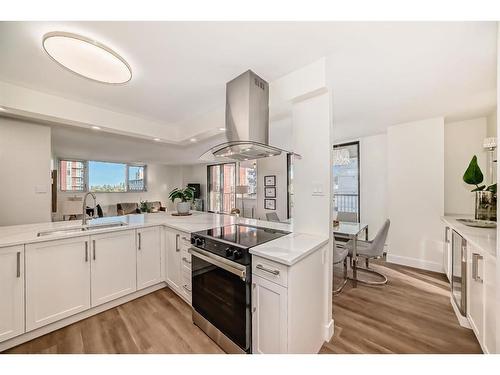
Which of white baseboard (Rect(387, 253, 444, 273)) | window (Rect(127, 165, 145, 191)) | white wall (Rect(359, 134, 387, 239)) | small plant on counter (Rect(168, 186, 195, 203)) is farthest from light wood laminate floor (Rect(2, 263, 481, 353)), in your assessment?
window (Rect(127, 165, 145, 191))

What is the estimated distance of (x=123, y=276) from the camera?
6.79 ft

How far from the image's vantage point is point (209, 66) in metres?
1.62

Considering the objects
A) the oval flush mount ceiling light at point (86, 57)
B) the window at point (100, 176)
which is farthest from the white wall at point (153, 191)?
the oval flush mount ceiling light at point (86, 57)

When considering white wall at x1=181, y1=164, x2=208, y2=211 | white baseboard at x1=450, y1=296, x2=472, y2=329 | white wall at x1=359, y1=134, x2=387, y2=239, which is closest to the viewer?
white baseboard at x1=450, y1=296, x2=472, y2=329

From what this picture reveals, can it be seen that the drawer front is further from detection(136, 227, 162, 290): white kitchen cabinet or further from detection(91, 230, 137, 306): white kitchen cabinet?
detection(91, 230, 137, 306): white kitchen cabinet

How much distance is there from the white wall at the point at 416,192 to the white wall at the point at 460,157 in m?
0.42

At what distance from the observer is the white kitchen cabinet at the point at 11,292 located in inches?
56.8

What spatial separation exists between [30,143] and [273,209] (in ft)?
15.4

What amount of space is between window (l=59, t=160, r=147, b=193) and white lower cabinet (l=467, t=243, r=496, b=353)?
9004 millimetres

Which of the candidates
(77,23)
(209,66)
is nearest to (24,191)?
(77,23)

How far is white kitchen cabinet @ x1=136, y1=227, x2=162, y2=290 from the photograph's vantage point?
220cm

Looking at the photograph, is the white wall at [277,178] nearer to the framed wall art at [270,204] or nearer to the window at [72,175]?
the framed wall art at [270,204]

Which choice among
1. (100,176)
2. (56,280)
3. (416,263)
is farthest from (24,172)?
(416,263)
